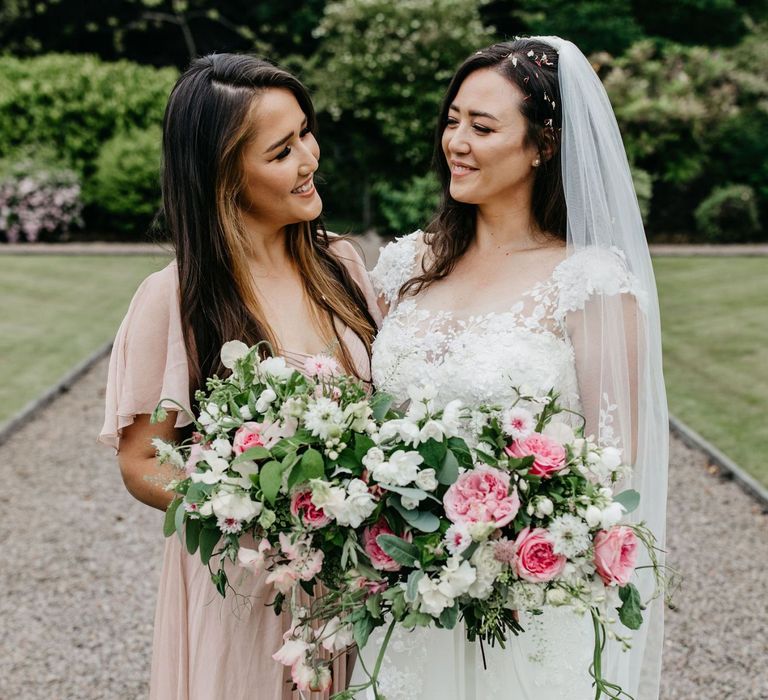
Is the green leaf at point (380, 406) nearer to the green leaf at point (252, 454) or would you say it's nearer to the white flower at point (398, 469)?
the white flower at point (398, 469)

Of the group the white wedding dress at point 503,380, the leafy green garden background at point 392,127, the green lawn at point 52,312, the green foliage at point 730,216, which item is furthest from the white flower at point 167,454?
the green foliage at point 730,216

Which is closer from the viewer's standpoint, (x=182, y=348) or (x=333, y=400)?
(x=333, y=400)

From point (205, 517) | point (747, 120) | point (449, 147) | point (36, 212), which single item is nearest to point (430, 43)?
point (747, 120)

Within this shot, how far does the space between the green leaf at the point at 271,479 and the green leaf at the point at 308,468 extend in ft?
0.09

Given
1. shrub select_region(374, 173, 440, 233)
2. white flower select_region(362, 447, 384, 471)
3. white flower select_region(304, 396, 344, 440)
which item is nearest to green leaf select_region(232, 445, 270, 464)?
white flower select_region(304, 396, 344, 440)

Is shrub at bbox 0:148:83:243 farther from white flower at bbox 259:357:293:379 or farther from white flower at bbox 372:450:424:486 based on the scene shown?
white flower at bbox 372:450:424:486

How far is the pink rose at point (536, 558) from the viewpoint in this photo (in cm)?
184

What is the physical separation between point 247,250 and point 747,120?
19306 millimetres

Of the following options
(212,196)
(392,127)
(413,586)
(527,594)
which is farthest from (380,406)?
(392,127)

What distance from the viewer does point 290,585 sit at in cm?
202

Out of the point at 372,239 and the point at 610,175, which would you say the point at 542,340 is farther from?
the point at 372,239

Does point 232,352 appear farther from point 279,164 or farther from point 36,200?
point 36,200

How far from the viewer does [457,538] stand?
1867 millimetres

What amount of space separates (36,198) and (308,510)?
1785 cm
